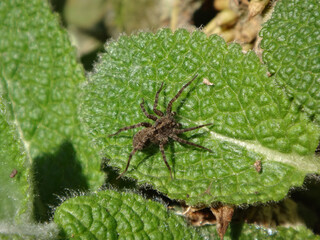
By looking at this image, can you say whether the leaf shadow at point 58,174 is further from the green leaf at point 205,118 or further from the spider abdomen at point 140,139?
the spider abdomen at point 140,139

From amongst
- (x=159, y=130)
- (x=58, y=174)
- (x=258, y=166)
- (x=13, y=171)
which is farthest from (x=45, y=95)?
(x=258, y=166)

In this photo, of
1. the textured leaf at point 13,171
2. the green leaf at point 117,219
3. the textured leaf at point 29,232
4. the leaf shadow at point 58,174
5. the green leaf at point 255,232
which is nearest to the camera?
the textured leaf at point 29,232

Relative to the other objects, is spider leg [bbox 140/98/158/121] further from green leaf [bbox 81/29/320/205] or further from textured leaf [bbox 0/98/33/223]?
textured leaf [bbox 0/98/33/223]

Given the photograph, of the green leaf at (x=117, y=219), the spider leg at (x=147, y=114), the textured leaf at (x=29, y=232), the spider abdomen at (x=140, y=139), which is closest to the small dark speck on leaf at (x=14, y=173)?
the textured leaf at (x=29, y=232)

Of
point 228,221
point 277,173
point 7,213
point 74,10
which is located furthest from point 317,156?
point 74,10

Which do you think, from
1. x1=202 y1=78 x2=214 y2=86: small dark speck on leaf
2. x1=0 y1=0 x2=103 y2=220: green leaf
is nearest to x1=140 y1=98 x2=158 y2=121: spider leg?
x1=202 y1=78 x2=214 y2=86: small dark speck on leaf

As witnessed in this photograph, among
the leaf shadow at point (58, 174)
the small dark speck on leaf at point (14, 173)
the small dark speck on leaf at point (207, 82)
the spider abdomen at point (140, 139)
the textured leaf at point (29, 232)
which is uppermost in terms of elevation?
the small dark speck on leaf at point (207, 82)

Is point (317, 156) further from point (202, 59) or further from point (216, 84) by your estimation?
point (202, 59)
